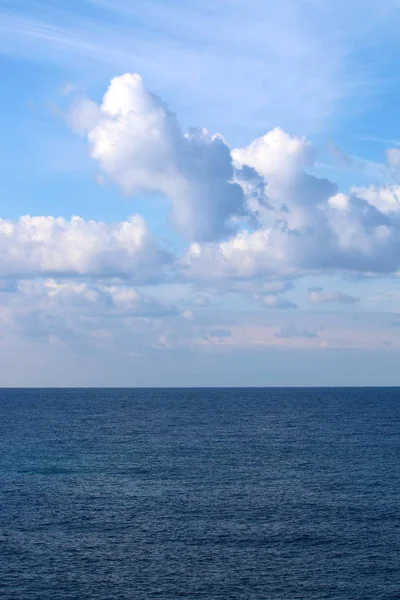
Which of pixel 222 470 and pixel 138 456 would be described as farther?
pixel 138 456

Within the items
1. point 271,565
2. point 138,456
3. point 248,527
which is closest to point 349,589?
point 271,565

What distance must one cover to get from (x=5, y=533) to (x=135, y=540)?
42.4 feet

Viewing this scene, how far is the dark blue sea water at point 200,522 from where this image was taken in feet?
181

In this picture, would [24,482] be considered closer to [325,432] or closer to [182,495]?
Answer: [182,495]

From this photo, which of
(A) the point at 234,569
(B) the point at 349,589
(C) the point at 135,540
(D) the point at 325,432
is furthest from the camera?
(D) the point at 325,432

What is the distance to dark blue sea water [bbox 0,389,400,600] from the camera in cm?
5512

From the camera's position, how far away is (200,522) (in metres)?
71.8

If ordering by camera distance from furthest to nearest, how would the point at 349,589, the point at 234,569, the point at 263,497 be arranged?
1. the point at 263,497
2. the point at 234,569
3. the point at 349,589

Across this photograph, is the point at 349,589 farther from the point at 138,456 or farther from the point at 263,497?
the point at 138,456

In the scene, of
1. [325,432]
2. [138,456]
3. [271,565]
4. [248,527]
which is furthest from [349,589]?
[325,432]

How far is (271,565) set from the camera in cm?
5903

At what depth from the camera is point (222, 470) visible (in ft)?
333

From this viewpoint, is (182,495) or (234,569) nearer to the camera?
(234,569)

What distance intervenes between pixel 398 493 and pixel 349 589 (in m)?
33.4
